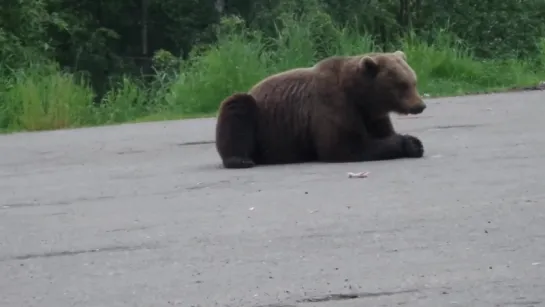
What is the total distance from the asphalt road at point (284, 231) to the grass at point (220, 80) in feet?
19.2

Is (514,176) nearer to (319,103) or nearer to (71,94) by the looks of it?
(319,103)

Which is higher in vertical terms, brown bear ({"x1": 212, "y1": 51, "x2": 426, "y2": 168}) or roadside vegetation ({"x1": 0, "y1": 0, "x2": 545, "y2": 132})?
brown bear ({"x1": 212, "y1": 51, "x2": 426, "y2": 168})

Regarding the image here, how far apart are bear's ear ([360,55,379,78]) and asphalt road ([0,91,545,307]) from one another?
2.43 feet

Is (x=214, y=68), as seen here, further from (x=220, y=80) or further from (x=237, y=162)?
(x=237, y=162)

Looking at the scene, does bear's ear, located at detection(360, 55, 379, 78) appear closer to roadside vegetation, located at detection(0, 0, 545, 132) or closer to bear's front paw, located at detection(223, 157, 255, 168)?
bear's front paw, located at detection(223, 157, 255, 168)

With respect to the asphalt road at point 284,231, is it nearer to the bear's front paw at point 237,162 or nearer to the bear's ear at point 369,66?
the bear's front paw at point 237,162

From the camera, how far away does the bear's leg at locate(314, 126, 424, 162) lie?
30.9ft

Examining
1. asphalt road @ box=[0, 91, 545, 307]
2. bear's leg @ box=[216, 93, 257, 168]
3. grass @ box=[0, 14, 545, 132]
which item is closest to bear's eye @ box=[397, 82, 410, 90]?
asphalt road @ box=[0, 91, 545, 307]

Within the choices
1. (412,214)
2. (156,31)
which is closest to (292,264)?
(412,214)

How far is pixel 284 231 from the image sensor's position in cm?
658

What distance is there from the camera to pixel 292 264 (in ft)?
18.6

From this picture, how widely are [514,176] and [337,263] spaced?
280 cm

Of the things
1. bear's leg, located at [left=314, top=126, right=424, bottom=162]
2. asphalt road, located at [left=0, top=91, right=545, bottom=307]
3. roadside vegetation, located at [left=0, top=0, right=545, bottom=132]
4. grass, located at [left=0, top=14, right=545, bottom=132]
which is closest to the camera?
asphalt road, located at [left=0, top=91, right=545, bottom=307]

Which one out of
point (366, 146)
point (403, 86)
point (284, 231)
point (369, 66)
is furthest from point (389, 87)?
point (284, 231)
